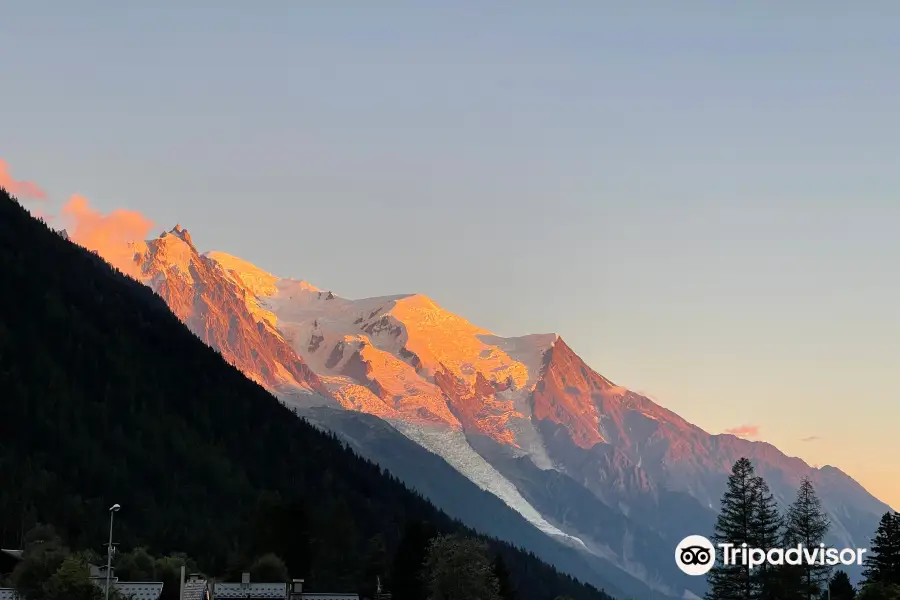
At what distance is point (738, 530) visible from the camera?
193m

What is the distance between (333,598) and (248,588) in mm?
9265

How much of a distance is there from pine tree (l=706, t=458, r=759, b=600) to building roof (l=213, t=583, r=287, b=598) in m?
50.3

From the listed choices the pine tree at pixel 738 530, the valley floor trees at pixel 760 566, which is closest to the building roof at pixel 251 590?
the pine tree at pixel 738 530

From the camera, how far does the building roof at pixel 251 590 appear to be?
171000 millimetres

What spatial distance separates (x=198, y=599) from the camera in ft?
509

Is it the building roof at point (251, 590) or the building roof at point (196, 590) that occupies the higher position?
the building roof at point (251, 590)

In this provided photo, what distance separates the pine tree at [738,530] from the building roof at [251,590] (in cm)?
5034

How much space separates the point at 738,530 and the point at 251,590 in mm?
58250

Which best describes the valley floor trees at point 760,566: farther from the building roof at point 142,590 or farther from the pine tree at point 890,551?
the building roof at point 142,590

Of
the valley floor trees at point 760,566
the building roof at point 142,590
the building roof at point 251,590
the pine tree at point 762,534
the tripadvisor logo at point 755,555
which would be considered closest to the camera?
the building roof at point 251,590

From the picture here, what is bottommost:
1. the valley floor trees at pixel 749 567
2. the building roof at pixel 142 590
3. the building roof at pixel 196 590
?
the building roof at pixel 196 590

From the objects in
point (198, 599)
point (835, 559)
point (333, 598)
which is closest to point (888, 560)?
point (835, 559)

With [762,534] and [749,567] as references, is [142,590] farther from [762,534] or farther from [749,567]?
[762,534]

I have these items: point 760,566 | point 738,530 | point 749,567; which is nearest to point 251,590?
point 749,567
